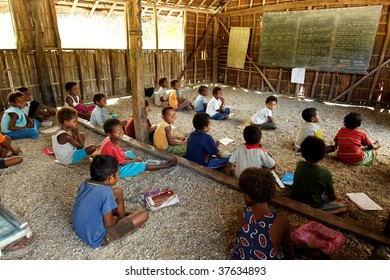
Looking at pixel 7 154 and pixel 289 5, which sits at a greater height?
pixel 289 5

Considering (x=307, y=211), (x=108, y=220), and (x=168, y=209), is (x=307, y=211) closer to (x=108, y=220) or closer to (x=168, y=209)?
(x=168, y=209)

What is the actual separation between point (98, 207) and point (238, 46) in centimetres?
1010

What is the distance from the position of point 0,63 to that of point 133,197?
19.2 ft

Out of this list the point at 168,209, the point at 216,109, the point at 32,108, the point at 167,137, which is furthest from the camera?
the point at 216,109

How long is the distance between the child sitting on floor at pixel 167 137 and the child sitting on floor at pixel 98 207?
1.92 metres

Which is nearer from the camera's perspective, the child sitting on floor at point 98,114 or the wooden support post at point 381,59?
the child sitting on floor at point 98,114

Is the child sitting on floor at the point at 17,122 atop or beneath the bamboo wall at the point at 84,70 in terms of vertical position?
beneath

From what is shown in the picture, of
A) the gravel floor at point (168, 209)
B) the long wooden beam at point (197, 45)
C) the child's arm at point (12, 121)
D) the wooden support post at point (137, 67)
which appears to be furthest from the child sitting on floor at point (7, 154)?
the long wooden beam at point (197, 45)

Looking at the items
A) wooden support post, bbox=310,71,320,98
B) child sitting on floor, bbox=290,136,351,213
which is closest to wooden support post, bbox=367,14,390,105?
wooden support post, bbox=310,71,320,98

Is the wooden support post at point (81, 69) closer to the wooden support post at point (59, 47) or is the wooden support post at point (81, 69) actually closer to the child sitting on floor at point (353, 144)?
the wooden support post at point (59, 47)

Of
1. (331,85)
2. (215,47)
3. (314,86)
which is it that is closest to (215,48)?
(215,47)

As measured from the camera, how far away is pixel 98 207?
6.70 feet

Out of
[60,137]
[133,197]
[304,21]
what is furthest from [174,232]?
[304,21]

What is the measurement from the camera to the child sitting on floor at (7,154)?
11.7 ft
